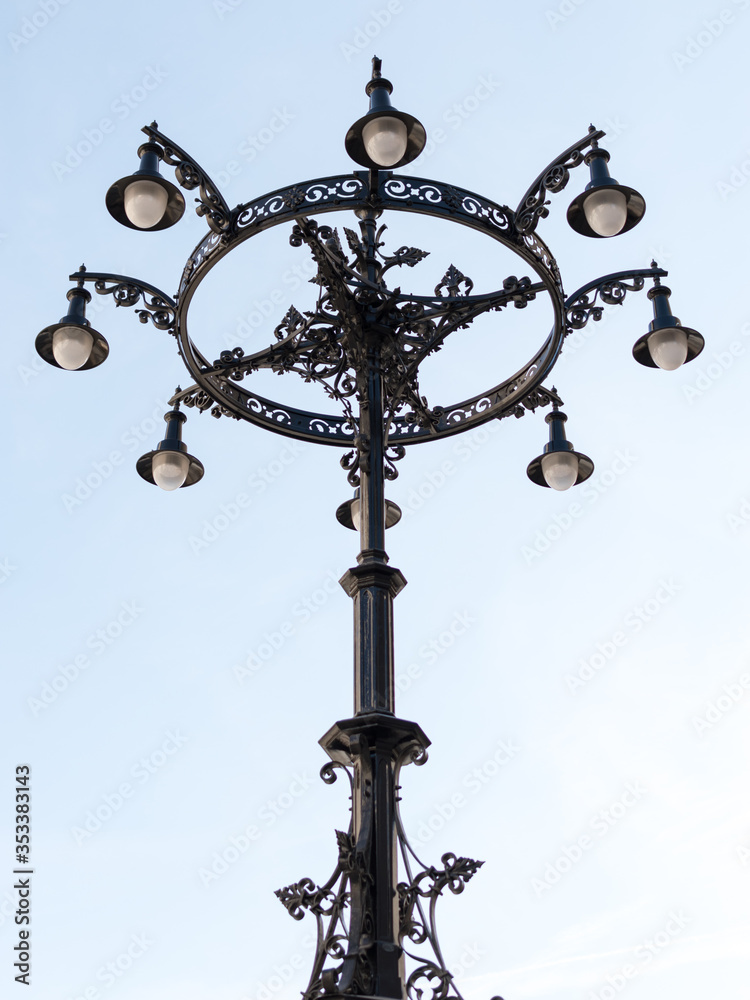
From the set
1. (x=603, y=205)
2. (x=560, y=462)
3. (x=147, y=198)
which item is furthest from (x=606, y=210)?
(x=147, y=198)

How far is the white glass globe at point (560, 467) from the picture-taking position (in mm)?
7738

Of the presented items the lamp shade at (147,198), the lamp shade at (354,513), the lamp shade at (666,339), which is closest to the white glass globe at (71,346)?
the lamp shade at (147,198)

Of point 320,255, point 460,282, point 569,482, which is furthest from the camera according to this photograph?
point 569,482

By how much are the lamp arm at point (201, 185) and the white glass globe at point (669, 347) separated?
2625 mm

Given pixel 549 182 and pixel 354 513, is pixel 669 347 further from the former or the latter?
pixel 354 513

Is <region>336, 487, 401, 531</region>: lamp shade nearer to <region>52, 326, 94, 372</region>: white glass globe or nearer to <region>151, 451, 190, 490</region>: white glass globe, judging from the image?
<region>151, 451, 190, 490</region>: white glass globe

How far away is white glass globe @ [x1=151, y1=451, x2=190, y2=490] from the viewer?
295 inches

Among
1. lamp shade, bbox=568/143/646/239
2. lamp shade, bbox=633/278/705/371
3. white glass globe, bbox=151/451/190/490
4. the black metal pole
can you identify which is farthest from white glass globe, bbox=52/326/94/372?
lamp shade, bbox=633/278/705/371

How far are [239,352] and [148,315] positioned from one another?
0.61m

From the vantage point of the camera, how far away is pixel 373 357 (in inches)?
262

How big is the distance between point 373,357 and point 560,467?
1726mm

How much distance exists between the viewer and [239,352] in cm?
708

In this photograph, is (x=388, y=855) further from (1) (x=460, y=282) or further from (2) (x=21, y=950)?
(2) (x=21, y=950)

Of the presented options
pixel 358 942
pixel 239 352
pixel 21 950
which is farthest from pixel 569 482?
pixel 21 950
